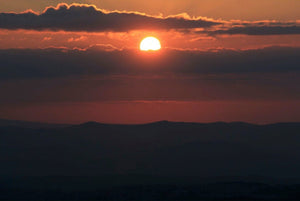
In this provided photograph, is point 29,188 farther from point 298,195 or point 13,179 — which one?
point 298,195

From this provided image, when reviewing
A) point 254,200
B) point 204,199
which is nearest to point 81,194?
point 204,199

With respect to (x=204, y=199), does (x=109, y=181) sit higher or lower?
higher

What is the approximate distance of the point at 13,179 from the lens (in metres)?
192

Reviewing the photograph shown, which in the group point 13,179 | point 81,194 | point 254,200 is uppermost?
point 13,179

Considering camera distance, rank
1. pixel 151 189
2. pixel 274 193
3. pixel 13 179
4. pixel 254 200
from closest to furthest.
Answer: pixel 254 200 < pixel 274 193 < pixel 151 189 < pixel 13 179

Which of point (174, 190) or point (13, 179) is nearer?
point (174, 190)

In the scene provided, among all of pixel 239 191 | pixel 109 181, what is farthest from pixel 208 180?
pixel 239 191

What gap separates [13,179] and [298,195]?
81943mm

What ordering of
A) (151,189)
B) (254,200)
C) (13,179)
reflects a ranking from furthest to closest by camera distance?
(13,179), (151,189), (254,200)

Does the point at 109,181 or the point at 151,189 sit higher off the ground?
the point at 109,181

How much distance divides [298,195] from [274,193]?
312 inches

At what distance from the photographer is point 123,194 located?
157m

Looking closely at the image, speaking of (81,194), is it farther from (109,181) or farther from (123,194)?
(109,181)

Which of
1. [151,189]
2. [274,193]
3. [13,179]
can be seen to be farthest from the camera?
[13,179]
